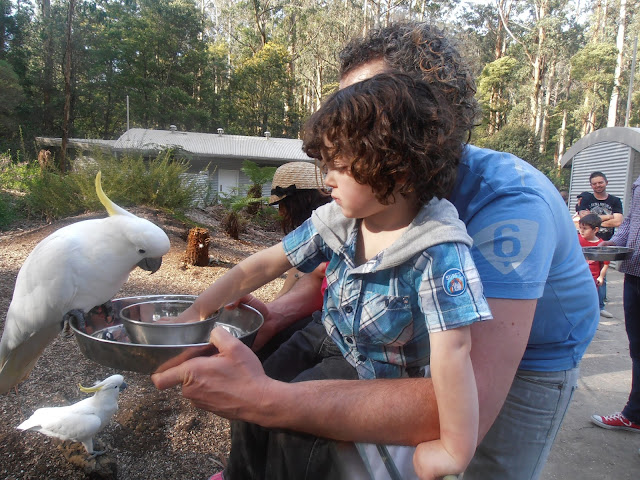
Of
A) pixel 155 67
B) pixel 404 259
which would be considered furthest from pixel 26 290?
pixel 155 67

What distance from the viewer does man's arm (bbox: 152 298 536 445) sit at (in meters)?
0.87

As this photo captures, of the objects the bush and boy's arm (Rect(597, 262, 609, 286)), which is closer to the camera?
boy's arm (Rect(597, 262, 609, 286))

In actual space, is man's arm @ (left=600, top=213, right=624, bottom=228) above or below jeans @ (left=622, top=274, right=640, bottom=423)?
above

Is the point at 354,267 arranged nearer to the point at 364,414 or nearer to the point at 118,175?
the point at 364,414

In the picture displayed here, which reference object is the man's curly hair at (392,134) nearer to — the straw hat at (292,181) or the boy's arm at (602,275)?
the straw hat at (292,181)

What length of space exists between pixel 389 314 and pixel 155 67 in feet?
72.1

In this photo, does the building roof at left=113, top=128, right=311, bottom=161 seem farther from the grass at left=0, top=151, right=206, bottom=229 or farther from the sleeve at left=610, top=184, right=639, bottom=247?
the sleeve at left=610, top=184, right=639, bottom=247

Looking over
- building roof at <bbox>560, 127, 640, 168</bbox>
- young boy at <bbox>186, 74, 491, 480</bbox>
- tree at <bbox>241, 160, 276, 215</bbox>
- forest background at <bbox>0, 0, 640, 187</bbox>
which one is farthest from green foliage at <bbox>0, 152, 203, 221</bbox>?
forest background at <bbox>0, 0, 640, 187</bbox>

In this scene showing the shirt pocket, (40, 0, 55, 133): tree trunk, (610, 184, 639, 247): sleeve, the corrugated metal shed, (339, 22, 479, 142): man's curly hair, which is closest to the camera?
the shirt pocket

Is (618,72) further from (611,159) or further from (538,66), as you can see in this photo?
(611,159)

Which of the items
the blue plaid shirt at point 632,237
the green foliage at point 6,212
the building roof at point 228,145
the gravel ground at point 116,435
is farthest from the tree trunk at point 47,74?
the blue plaid shirt at point 632,237

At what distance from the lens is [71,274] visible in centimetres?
167

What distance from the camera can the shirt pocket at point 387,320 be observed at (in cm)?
90

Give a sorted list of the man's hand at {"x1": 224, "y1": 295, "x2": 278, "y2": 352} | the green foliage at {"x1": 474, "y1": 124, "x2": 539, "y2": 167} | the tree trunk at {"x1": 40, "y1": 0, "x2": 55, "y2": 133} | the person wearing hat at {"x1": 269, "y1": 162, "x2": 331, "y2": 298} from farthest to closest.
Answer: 1. the tree trunk at {"x1": 40, "y1": 0, "x2": 55, "y2": 133}
2. the green foliage at {"x1": 474, "y1": 124, "x2": 539, "y2": 167}
3. the person wearing hat at {"x1": 269, "y1": 162, "x2": 331, "y2": 298}
4. the man's hand at {"x1": 224, "y1": 295, "x2": 278, "y2": 352}
